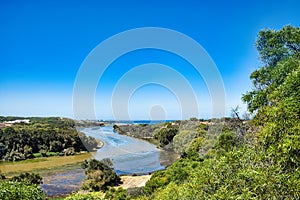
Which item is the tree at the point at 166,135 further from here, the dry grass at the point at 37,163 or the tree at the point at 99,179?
the tree at the point at 99,179

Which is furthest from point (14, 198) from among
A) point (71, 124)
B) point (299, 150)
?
point (71, 124)

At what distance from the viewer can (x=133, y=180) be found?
2597 centimetres

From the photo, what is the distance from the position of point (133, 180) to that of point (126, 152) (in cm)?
1203

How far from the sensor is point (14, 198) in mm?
6430

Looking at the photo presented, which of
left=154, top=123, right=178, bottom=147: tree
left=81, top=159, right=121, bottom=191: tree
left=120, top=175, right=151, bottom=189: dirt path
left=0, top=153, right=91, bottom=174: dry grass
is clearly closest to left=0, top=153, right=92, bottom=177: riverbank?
left=0, top=153, right=91, bottom=174: dry grass

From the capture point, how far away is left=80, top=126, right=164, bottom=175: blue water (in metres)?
30.8

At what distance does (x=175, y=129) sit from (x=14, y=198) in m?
32.0

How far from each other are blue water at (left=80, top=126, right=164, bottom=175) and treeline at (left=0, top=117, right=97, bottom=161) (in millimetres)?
1913

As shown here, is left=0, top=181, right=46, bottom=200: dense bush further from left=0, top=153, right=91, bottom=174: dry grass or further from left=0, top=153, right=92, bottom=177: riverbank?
left=0, top=153, right=91, bottom=174: dry grass

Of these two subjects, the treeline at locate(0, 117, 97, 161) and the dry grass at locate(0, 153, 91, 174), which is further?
the treeline at locate(0, 117, 97, 161)

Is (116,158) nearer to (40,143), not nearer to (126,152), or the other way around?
(126,152)

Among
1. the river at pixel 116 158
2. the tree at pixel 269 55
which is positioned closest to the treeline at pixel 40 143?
the river at pixel 116 158

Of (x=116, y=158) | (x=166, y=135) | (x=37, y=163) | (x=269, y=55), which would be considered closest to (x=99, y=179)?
(x=116, y=158)

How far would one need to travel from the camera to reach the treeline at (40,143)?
38.3 metres
